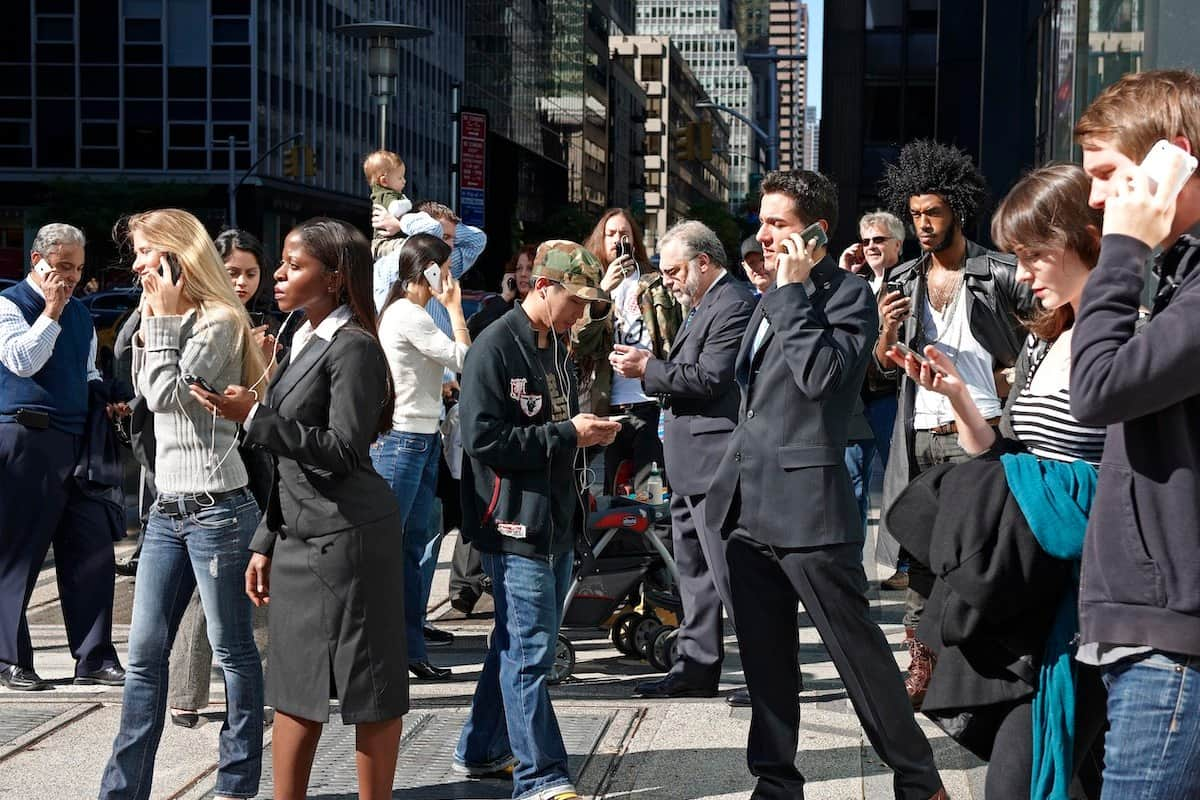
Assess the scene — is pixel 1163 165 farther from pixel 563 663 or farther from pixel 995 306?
pixel 563 663

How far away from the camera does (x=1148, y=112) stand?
2785mm

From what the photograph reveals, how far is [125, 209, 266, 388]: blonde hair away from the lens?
5.11 meters

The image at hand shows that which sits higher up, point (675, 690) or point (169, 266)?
point (169, 266)

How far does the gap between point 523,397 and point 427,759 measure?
157 centimetres

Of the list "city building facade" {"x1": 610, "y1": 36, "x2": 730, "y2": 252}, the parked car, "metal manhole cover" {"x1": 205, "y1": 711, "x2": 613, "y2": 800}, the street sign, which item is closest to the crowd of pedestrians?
"metal manhole cover" {"x1": 205, "y1": 711, "x2": 613, "y2": 800}

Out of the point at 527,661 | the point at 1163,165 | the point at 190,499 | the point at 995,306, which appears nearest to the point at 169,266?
the point at 190,499

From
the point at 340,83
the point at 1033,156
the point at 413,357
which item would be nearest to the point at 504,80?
the point at 340,83

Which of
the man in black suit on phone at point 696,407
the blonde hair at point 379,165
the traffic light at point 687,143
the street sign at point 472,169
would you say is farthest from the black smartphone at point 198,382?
the traffic light at point 687,143

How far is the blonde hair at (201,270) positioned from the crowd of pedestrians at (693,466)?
0.04ft

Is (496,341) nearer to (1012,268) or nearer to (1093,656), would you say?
(1012,268)

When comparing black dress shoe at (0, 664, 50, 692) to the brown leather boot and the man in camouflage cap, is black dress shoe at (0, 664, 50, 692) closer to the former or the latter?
the man in camouflage cap

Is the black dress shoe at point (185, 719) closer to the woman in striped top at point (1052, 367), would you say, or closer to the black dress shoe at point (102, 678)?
the black dress shoe at point (102, 678)

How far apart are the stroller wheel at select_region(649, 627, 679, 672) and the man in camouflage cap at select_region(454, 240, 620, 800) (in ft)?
6.73

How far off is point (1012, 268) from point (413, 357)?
2.81m
